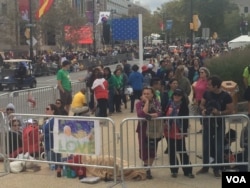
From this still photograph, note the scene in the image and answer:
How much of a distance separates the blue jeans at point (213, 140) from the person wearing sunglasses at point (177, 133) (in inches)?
11.7

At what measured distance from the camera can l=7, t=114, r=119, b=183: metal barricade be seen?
8430 mm

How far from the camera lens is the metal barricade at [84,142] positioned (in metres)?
8.43

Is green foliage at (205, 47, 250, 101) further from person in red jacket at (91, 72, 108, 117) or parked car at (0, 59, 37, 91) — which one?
parked car at (0, 59, 37, 91)

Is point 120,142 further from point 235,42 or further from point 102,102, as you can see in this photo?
point 235,42

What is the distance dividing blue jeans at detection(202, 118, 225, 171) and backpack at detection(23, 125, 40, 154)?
285cm

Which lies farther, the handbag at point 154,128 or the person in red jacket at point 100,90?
the person in red jacket at point 100,90

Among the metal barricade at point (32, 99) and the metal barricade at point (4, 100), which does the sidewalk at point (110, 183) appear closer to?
the metal barricade at point (4, 100)

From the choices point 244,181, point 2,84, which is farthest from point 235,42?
point 244,181

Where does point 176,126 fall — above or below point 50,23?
below

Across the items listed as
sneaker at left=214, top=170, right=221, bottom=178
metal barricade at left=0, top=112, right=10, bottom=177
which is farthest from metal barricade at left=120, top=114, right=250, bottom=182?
metal barricade at left=0, top=112, right=10, bottom=177

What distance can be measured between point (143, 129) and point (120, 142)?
431mm

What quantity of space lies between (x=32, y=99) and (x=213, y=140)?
25.5ft

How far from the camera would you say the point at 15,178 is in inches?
353

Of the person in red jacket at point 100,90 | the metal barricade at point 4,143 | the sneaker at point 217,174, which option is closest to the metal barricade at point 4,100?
the person in red jacket at point 100,90
